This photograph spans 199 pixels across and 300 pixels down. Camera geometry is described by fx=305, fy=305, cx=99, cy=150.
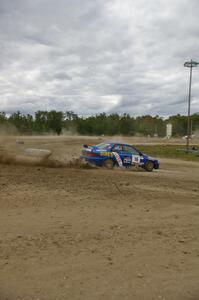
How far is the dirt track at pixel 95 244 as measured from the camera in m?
3.26

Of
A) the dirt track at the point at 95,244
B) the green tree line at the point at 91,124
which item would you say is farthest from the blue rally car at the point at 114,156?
the green tree line at the point at 91,124

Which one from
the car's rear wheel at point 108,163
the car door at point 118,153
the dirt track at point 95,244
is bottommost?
the dirt track at point 95,244

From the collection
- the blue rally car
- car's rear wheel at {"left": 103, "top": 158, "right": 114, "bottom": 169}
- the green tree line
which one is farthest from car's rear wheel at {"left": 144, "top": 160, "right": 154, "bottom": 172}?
the green tree line

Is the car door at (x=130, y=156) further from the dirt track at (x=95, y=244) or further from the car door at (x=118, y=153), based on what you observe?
the dirt track at (x=95, y=244)

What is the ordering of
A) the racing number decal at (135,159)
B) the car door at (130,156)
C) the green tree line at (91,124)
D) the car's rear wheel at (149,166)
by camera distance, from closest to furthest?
the car door at (130,156) < the racing number decal at (135,159) < the car's rear wheel at (149,166) < the green tree line at (91,124)

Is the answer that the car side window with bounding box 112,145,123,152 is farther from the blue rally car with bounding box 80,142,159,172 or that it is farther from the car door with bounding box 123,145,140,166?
the car door with bounding box 123,145,140,166

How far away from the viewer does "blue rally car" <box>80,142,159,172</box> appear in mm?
13320

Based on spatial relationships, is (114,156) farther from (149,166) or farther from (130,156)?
(149,166)

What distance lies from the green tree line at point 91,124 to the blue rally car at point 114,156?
56681mm

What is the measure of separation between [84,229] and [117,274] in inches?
57.0

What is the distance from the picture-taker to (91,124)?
302 ft

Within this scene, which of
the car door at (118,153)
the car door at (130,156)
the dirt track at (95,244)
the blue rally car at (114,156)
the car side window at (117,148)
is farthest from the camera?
the car door at (130,156)

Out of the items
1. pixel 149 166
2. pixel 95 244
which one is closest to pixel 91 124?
pixel 149 166

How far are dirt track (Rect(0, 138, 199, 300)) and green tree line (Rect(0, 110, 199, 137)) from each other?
208 feet
